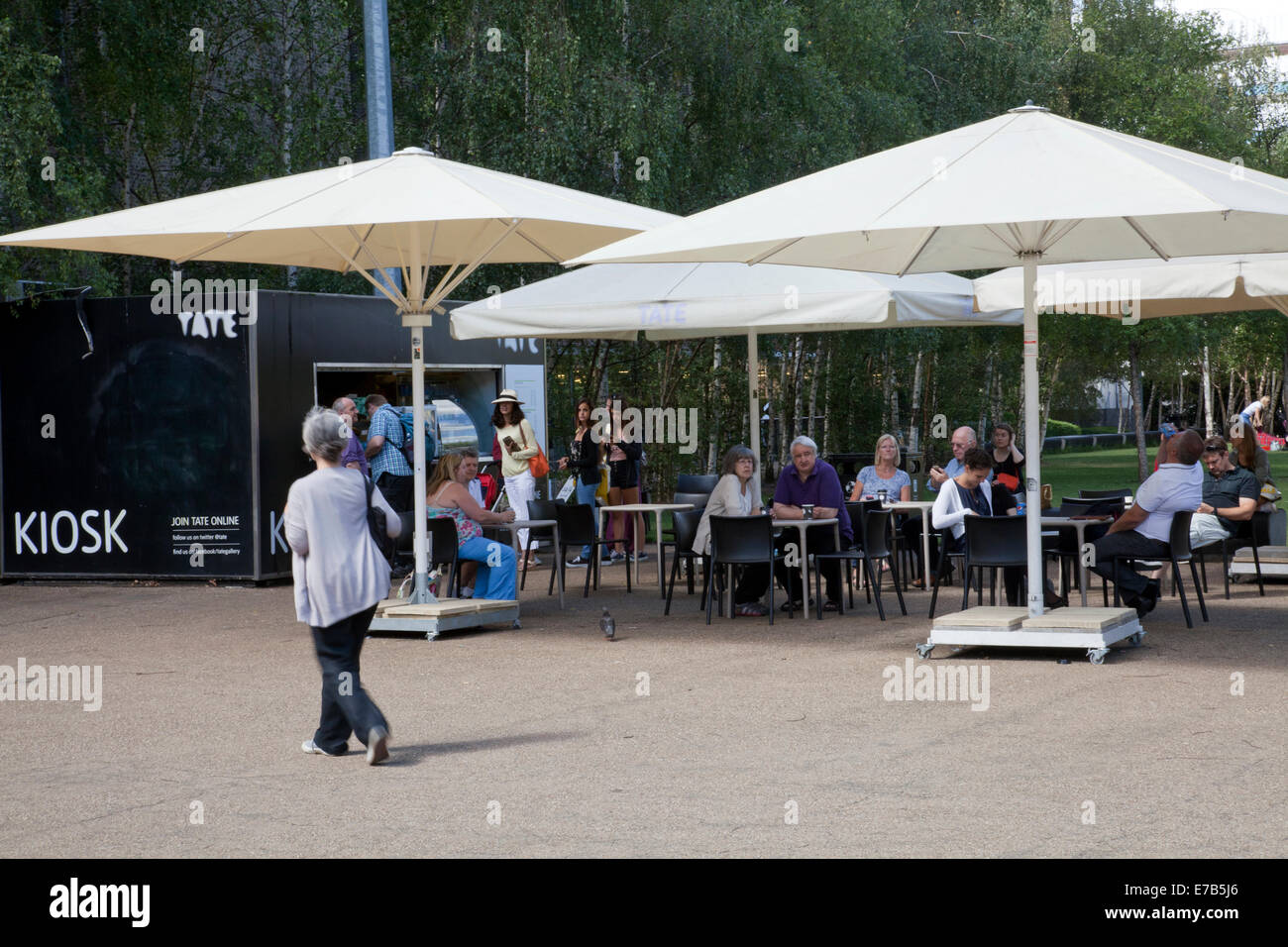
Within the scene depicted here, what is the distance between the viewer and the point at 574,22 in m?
22.4

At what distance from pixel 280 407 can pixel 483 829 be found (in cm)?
1032

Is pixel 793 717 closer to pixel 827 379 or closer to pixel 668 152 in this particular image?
pixel 668 152

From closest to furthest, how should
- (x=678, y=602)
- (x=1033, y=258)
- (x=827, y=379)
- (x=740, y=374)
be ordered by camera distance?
(x=1033, y=258) < (x=678, y=602) < (x=740, y=374) < (x=827, y=379)

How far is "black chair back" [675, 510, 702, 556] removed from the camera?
1287cm

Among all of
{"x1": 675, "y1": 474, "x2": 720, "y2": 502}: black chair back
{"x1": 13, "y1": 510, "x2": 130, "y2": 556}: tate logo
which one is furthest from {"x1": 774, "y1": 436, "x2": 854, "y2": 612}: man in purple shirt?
{"x1": 13, "y1": 510, "x2": 130, "y2": 556}: tate logo

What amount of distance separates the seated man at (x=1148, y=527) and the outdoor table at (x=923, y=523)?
2.09 m

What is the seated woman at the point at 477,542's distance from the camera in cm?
1240

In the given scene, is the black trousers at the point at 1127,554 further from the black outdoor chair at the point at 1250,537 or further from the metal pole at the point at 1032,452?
the black outdoor chair at the point at 1250,537

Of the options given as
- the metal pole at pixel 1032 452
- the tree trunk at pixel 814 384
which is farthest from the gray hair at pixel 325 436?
the tree trunk at pixel 814 384

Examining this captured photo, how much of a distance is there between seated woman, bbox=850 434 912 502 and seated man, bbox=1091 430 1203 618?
131 inches

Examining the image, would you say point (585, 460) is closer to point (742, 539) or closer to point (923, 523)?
point (923, 523)

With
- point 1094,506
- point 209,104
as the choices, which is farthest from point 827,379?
point 1094,506

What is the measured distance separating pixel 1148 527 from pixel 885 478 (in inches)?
150

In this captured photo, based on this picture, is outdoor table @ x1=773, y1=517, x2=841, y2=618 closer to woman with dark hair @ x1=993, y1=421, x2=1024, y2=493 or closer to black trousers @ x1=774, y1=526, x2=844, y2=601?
Answer: black trousers @ x1=774, y1=526, x2=844, y2=601
